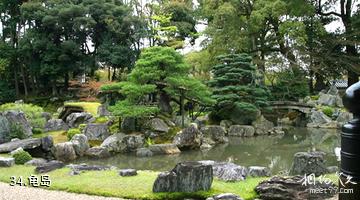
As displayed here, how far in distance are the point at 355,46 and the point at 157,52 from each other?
1552 cm

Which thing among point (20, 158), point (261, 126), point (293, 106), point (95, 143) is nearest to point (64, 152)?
point (95, 143)

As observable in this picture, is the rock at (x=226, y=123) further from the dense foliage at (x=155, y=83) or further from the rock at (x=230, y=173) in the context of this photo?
the rock at (x=230, y=173)

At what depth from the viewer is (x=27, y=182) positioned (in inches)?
280

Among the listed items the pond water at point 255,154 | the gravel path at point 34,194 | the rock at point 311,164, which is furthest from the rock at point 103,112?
the rock at point 311,164

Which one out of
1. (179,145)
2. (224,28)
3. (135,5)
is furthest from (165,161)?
(135,5)

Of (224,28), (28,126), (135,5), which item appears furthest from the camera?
(135,5)

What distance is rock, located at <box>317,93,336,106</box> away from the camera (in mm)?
22609

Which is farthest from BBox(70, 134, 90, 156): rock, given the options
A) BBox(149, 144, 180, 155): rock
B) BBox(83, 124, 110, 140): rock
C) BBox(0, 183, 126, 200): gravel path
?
BBox(0, 183, 126, 200): gravel path

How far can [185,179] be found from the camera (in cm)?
617

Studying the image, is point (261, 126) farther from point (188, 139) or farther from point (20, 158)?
point (20, 158)

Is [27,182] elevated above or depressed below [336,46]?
below

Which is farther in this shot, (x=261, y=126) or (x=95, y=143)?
(x=261, y=126)

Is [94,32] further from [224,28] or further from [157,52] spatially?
[157,52]

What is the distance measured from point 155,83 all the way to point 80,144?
4.07 metres
